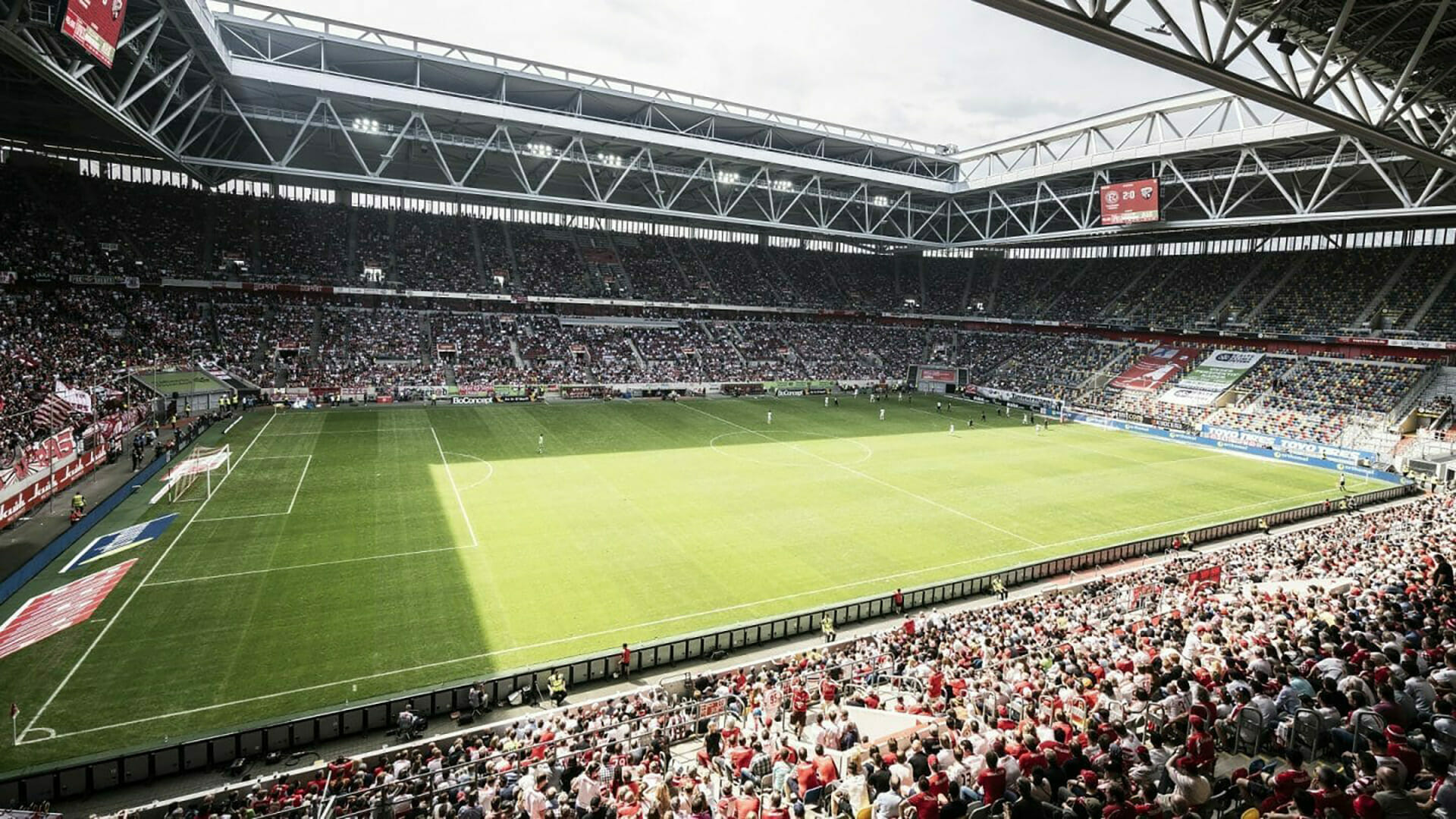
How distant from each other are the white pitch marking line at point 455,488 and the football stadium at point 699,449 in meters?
0.35

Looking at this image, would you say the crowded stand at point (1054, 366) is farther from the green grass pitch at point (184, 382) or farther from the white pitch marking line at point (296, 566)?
the green grass pitch at point (184, 382)

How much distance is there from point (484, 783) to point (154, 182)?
64.9m

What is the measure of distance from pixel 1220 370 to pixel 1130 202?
1868cm

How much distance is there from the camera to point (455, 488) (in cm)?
2938

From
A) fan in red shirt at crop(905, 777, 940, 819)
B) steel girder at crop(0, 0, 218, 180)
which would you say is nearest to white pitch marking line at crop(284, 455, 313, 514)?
steel girder at crop(0, 0, 218, 180)

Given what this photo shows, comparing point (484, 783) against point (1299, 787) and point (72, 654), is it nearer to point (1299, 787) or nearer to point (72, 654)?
point (1299, 787)

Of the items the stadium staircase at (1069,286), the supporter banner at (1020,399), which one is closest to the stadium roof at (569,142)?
the stadium staircase at (1069,286)

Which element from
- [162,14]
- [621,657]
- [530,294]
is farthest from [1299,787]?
[530,294]

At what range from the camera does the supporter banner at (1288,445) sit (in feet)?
132

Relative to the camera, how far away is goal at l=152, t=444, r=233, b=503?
1045 inches

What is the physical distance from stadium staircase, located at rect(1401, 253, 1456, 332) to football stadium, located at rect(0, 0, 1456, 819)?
0.39 m

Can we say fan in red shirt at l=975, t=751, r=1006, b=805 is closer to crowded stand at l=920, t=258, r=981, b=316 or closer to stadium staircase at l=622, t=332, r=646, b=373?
stadium staircase at l=622, t=332, r=646, b=373

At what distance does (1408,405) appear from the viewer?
4400 centimetres

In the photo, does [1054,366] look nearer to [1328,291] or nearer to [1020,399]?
[1020,399]
